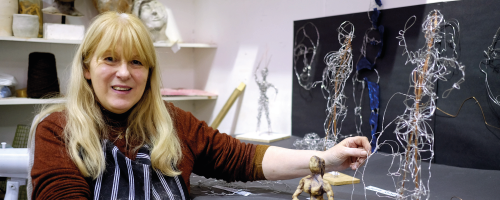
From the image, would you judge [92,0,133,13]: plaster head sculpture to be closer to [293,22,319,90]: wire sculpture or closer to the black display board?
[293,22,319,90]: wire sculpture

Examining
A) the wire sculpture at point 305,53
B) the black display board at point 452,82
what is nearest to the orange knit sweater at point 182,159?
the black display board at point 452,82

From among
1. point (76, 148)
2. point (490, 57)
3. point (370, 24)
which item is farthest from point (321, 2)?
point (76, 148)

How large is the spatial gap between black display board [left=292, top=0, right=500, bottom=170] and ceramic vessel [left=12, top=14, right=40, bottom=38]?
1678mm

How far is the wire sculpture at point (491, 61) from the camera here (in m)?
1.51

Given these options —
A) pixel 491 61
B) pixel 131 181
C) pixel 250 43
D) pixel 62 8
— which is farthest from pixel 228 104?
pixel 131 181

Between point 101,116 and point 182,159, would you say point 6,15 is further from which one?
point 182,159

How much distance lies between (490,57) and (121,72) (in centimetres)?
138

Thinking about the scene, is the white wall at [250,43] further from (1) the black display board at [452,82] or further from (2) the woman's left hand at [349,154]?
(2) the woman's left hand at [349,154]

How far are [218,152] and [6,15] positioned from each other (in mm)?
1689

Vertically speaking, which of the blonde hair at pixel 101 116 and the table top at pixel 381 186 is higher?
the blonde hair at pixel 101 116

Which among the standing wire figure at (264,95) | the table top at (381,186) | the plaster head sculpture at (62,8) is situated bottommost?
the table top at (381,186)

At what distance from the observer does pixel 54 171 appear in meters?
0.90

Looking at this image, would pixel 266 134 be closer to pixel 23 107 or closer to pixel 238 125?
pixel 238 125

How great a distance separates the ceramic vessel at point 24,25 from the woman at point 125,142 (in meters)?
1.34
